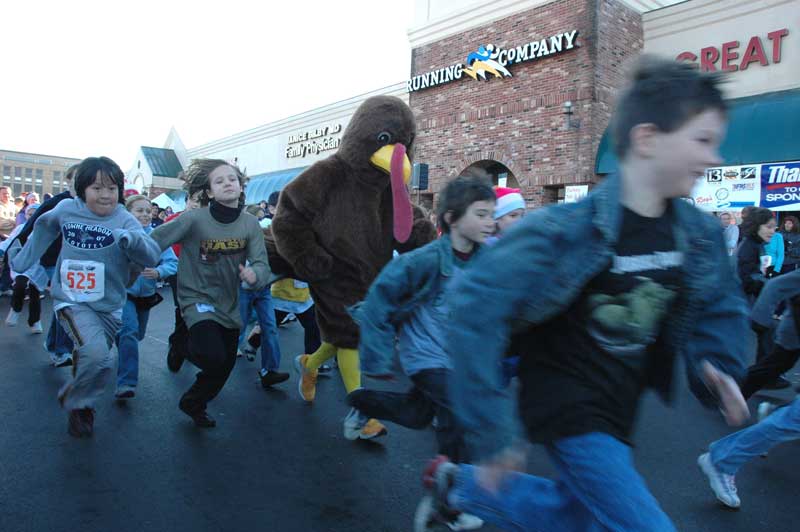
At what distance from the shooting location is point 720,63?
44.4 ft

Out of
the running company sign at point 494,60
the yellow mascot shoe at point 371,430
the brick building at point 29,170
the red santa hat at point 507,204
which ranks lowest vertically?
the yellow mascot shoe at point 371,430

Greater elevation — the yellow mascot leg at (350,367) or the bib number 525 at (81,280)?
the bib number 525 at (81,280)

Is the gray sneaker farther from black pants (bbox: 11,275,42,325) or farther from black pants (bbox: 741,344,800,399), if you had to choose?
black pants (bbox: 11,275,42,325)

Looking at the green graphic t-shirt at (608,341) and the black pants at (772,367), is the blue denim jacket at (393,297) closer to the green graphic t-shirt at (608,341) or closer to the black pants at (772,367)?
the green graphic t-shirt at (608,341)

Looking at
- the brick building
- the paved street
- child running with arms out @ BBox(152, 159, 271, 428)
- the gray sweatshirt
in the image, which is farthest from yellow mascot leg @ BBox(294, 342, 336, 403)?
the brick building

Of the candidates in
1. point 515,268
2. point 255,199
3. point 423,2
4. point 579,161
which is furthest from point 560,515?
point 255,199

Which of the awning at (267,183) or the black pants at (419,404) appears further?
the awning at (267,183)

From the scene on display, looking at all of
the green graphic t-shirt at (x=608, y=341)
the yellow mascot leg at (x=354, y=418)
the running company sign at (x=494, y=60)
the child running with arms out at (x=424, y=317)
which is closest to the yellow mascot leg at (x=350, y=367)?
the yellow mascot leg at (x=354, y=418)

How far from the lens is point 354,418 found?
151 inches

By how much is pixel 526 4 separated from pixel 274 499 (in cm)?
1530

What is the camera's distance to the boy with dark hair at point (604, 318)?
1.50 m

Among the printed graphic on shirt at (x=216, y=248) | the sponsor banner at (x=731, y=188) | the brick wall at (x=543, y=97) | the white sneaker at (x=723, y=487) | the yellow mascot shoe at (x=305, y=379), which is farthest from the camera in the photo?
the brick wall at (x=543, y=97)

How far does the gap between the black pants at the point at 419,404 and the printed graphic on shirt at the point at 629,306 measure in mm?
1261

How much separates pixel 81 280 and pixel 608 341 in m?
3.21
